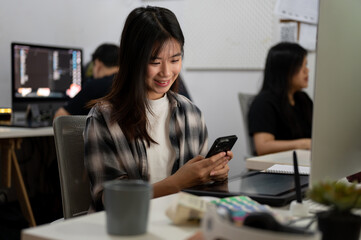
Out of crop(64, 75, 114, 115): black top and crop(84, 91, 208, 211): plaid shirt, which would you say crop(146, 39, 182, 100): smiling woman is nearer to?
crop(84, 91, 208, 211): plaid shirt

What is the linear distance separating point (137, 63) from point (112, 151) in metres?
0.26

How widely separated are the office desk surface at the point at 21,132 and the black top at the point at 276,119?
3.96ft

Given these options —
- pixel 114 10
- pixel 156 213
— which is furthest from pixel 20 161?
pixel 156 213

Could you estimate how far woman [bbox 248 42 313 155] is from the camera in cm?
267

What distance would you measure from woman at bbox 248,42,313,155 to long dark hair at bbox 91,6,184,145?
1.28 meters

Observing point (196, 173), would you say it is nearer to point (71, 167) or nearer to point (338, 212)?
point (71, 167)

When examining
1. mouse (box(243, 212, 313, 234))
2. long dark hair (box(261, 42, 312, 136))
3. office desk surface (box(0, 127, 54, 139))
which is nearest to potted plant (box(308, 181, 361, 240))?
mouse (box(243, 212, 313, 234))

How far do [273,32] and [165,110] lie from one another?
2.56 m

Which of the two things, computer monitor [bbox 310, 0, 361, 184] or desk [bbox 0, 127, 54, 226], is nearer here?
computer monitor [bbox 310, 0, 361, 184]

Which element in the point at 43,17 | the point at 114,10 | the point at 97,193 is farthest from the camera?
the point at 114,10

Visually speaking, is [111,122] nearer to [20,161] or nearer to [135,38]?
[135,38]

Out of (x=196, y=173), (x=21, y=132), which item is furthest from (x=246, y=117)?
(x=196, y=173)

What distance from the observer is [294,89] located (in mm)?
2889

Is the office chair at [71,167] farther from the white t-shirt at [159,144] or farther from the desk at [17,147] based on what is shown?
the desk at [17,147]
